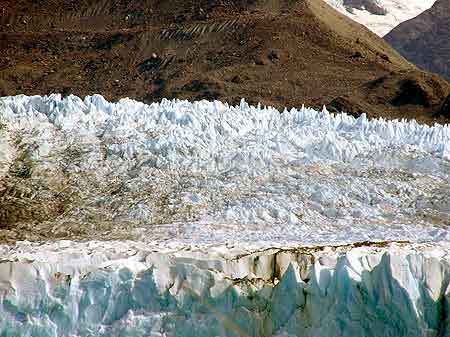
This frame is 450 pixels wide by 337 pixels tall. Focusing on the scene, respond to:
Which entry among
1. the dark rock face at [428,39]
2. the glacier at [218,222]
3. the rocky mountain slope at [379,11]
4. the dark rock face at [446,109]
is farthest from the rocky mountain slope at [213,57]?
the rocky mountain slope at [379,11]

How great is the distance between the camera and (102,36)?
3241cm

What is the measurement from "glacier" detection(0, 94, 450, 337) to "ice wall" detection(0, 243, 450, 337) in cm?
1

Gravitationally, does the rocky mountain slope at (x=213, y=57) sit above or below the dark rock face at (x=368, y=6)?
below

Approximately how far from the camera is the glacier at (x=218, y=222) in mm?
7254

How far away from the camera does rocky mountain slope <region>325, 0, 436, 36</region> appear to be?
5453cm

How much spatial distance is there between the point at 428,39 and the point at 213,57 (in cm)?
2144

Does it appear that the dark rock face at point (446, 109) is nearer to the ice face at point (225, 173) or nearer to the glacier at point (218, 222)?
the glacier at point (218, 222)

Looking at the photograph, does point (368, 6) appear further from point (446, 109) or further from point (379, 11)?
point (446, 109)

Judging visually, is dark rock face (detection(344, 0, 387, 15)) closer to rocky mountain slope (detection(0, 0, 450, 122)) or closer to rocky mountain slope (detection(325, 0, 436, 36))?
rocky mountain slope (detection(325, 0, 436, 36))

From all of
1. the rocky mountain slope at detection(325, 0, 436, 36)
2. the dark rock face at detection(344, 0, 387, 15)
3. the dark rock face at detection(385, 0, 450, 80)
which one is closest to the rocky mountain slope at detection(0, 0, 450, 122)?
the dark rock face at detection(385, 0, 450, 80)

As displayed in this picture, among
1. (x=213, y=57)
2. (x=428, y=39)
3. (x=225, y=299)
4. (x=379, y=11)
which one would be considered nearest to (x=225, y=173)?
(x=225, y=299)

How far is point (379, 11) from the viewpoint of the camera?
58156 mm

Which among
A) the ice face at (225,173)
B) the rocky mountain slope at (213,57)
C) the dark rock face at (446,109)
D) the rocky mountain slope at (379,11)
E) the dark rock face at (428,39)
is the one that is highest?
the rocky mountain slope at (379,11)

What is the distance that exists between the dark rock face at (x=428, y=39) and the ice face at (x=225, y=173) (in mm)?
30880
